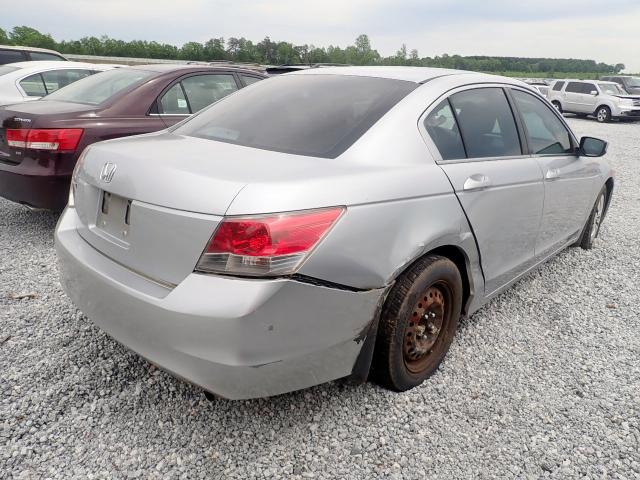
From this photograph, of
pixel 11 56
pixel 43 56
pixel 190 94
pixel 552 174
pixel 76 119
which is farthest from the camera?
pixel 43 56

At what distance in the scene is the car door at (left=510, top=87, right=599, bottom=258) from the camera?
3242 mm

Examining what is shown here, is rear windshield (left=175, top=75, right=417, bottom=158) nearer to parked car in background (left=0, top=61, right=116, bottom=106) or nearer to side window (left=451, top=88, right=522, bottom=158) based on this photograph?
side window (left=451, top=88, right=522, bottom=158)

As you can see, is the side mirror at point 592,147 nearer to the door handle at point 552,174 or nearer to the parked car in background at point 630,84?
the door handle at point 552,174

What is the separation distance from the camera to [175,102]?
191 inches

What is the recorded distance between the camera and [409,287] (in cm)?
217

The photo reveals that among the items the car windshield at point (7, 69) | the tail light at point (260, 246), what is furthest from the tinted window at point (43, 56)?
the tail light at point (260, 246)

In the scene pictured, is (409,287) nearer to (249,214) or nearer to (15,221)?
(249,214)

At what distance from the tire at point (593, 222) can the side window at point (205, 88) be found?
12.7 feet

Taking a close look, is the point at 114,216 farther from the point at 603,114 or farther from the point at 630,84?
the point at 630,84

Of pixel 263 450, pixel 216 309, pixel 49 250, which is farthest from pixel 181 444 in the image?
pixel 49 250

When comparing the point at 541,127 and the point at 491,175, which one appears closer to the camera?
the point at 491,175

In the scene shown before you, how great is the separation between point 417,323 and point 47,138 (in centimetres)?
326

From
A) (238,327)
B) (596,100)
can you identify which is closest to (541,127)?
(238,327)

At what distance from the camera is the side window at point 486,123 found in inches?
105
